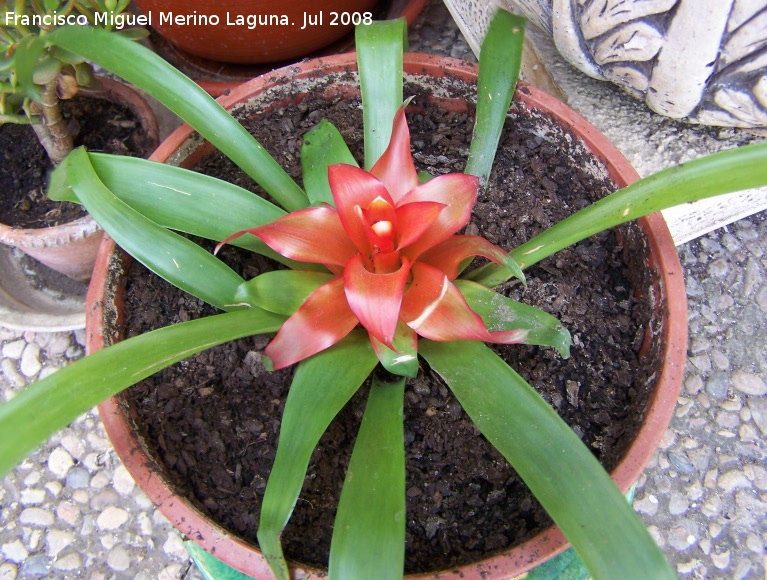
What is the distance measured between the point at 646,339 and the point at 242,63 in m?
1.25

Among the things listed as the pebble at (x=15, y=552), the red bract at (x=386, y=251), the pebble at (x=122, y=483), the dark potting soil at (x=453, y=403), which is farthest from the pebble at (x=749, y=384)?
the pebble at (x=15, y=552)

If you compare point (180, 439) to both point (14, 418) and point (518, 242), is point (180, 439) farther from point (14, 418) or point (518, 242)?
point (518, 242)

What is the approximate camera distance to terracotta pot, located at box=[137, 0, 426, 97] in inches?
64.4

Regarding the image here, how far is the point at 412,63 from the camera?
111 centimetres

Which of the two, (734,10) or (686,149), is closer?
(734,10)

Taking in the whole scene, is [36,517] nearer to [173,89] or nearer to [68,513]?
[68,513]

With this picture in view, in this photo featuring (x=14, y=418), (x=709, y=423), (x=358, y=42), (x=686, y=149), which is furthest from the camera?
(x=709, y=423)

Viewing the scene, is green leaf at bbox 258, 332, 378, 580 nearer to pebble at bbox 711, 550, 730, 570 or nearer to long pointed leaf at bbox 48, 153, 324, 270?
long pointed leaf at bbox 48, 153, 324, 270

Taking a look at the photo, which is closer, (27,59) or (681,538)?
(27,59)

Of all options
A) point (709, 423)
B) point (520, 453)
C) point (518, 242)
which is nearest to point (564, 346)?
point (520, 453)

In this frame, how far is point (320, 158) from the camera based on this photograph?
97 cm

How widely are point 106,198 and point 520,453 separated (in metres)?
0.63

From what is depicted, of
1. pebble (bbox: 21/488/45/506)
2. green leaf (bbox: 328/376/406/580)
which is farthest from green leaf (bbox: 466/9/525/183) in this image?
pebble (bbox: 21/488/45/506)

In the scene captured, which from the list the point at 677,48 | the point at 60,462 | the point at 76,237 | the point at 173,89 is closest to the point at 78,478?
the point at 60,462
